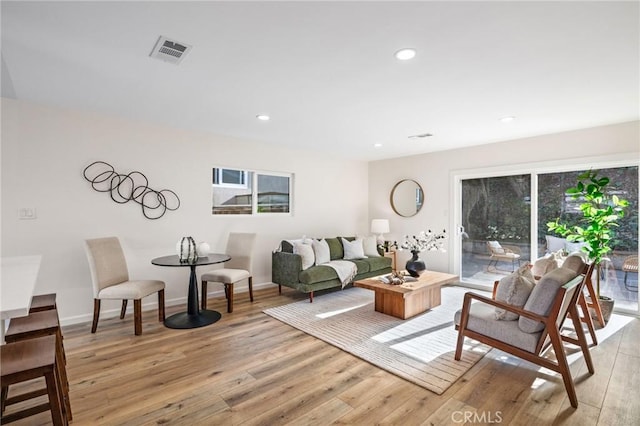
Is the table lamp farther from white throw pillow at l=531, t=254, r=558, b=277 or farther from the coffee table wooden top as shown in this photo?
white throw pillow at l=531, t=254, r=558, b=277

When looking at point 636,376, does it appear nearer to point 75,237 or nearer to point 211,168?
point 211,168

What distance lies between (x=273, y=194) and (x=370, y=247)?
196 cm

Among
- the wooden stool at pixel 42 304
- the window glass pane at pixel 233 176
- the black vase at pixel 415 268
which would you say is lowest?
the black vase at pixel 415 268

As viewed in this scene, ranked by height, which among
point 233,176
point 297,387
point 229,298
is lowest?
point 297,387

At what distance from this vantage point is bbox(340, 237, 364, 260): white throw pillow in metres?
5.38

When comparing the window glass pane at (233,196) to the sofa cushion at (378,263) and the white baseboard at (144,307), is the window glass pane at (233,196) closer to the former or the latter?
the white baseboard at (144,307)

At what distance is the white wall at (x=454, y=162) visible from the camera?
4062 millimetres

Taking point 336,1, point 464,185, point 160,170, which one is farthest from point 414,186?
point 336,1

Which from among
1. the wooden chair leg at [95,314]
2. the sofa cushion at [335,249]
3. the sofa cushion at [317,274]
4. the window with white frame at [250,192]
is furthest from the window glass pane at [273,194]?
the wooden chair leg at [95,314]

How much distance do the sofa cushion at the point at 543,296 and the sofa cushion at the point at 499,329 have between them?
0.05m

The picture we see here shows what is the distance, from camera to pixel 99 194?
374 centimetres

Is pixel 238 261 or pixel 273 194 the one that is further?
pixel 273 194

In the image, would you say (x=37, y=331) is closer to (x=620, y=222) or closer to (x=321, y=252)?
(x=321, y=252)

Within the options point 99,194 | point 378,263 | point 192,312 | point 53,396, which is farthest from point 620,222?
point 99,194
